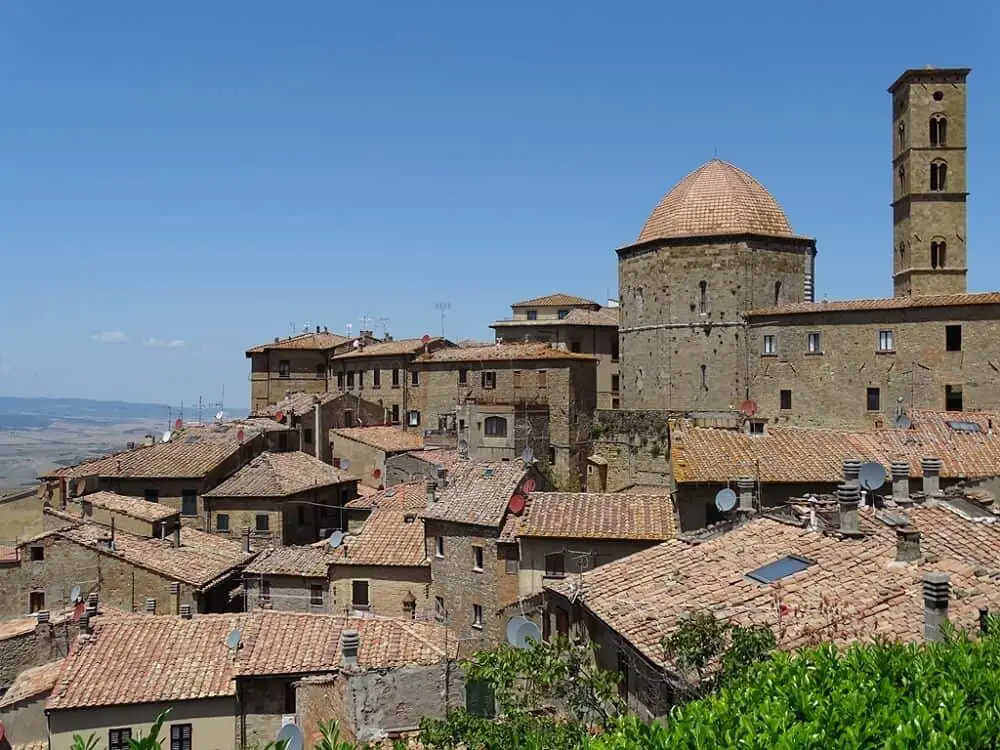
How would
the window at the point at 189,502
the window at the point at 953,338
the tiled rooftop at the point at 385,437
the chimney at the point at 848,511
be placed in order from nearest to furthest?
the chimney at the point at 848,511 < the window at the point at 953,338 < the window at the point at 189,502 < the tiled rooftop at the point at 385,437

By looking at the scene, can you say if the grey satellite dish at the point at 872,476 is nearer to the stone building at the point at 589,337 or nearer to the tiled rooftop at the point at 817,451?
the tiled rooftop at the point at 817,451

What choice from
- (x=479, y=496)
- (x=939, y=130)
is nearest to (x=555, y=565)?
(x=479, y=496)

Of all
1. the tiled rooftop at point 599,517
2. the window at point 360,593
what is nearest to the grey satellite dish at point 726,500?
the tiled rooftop at point 599,517

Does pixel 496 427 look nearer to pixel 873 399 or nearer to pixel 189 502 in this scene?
pixel 189 502

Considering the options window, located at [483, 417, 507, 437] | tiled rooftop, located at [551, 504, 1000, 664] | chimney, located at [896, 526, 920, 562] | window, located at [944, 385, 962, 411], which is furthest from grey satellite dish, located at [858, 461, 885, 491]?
window, located at [483, 417, 507, 437]

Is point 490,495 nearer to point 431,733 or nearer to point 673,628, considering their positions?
point 673,628

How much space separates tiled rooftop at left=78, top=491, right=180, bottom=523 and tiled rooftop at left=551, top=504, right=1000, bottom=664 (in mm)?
22954

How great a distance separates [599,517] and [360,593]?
848 cm

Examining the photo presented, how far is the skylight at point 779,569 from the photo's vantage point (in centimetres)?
1688

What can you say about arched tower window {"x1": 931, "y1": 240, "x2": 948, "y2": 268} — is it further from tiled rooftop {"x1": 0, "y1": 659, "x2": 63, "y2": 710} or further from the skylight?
tiled rooftop {"x1": 0, "y1": 659, "x2": 63, "y2": 710}

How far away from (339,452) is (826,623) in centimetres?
3760

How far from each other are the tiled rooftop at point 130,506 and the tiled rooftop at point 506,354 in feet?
54.1

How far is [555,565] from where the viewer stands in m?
26.0

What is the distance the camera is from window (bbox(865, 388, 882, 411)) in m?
38.7
